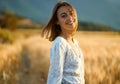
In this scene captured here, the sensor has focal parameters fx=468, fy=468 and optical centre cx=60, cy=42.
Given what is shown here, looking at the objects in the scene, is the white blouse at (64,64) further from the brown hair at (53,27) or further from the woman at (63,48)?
the brown hair at (53,27)

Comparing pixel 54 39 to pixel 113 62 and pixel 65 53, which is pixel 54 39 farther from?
pixel 113 62

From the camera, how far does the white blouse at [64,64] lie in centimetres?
327

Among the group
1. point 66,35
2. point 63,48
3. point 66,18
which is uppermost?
point 66,18

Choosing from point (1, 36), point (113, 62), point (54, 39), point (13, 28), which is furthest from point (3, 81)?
point (13, 28)

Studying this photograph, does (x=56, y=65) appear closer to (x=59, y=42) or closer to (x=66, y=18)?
(x=59, y=42)

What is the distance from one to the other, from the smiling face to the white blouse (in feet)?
0.41

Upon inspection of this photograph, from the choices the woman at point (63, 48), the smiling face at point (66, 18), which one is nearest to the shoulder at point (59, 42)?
the woman at point (63, 48)

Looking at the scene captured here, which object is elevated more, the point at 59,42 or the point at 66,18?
the point at 66,18

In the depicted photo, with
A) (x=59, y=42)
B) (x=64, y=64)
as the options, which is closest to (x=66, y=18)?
(x=59, y=42)

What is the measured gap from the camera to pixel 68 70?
11.1ft

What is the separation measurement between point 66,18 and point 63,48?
10.1 inches

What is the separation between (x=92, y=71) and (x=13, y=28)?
36693mm

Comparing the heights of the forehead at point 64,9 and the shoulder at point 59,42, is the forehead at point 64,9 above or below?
above

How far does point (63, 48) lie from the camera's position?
331cm
